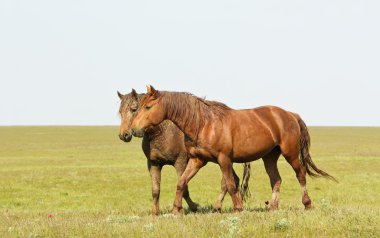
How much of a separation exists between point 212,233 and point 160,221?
1.53 metres

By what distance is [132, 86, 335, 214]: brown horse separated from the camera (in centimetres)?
1149

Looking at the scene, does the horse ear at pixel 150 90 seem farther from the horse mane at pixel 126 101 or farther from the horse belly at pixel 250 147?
the horse belly at pixel 250 147

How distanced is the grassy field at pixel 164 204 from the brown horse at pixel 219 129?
1.07m

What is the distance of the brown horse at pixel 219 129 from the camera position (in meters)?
11.5

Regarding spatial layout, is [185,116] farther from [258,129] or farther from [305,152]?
[305,152]

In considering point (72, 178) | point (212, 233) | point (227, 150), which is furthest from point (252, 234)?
point (72, 178)

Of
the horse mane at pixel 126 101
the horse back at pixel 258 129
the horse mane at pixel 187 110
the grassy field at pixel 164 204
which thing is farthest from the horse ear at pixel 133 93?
the grassy field at pixel 164 204

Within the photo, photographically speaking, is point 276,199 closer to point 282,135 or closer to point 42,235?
point 282,135

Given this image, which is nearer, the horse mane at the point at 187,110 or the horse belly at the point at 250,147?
the horse mane at the point at 187,110

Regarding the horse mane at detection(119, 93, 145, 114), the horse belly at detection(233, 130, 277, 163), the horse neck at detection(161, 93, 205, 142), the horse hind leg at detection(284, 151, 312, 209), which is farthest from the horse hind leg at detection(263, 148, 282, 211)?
the horse mane at detection(119, 93, 145, 114)

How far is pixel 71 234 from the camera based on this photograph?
9.82 m

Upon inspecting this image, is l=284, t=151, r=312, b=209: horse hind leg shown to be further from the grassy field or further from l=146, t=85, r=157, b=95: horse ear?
l=146, t=85, r=157, b=95: horse ear

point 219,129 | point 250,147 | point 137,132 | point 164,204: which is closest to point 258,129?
point 250,147

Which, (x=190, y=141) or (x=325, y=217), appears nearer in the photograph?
(x=325, y=217)
